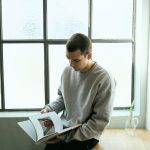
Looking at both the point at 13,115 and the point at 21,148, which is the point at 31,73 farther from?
the point at 21,148

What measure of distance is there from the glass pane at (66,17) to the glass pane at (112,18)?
0.32ft

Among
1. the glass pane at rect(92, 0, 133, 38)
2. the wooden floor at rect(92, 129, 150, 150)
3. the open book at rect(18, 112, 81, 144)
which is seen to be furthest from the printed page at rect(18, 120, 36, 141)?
the glass pane at rect(92, 0, 133, 38)

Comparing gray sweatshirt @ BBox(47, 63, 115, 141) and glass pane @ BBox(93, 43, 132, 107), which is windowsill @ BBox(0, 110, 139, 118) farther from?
gray sweatshirt @ BBox(47, 63, 115, 141)

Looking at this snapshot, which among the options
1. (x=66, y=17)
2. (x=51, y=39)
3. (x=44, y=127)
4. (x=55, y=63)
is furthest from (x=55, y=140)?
(x=66, y=17)

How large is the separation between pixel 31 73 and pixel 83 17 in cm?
68

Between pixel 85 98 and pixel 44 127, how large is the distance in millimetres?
344

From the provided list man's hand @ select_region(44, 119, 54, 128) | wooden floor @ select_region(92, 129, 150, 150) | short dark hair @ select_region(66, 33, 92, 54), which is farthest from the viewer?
wooden floor @ select_region(92, 129, 150, 150)

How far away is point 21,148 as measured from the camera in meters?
2.53

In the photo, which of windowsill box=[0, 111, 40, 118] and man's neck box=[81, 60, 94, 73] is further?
windowsill box=[0, 111, 40, 118]

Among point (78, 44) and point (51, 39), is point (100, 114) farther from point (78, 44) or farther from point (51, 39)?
point (51, 39)

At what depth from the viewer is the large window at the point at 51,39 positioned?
2545 millimetres

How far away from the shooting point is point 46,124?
199 cm

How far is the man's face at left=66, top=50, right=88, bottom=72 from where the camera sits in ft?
6.20

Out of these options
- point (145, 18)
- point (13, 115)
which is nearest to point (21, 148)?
point (13, 115)
